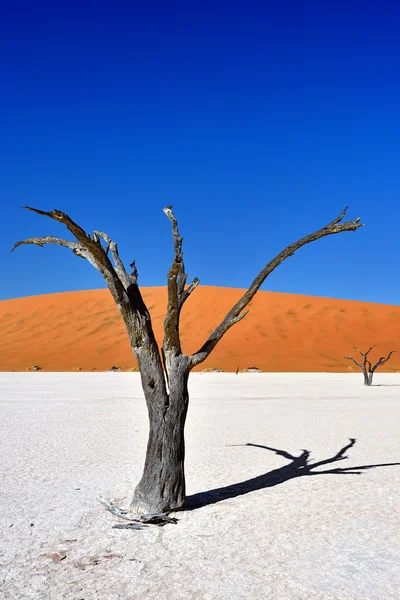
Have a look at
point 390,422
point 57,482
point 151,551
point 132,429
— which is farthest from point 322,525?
point 390,422

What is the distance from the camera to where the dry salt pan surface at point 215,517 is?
12.6ft

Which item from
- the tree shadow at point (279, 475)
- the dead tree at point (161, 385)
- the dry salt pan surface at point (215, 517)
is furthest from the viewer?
the tree shadow at point (279, 475)

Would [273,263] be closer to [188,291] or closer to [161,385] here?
[188,291]

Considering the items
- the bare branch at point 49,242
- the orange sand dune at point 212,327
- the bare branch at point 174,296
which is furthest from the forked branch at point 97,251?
the orange sand dune at point 212,327

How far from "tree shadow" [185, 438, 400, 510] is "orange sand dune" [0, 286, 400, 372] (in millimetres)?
30968

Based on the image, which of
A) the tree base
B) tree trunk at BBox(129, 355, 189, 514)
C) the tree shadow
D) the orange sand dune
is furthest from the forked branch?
the orange sand dune

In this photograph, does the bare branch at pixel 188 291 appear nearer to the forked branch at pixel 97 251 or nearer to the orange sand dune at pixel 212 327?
the forked branch at pixel 97 251

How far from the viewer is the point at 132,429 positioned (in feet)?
37.2

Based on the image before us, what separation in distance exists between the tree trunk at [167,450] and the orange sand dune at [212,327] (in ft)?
112

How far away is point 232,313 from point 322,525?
2111 mm

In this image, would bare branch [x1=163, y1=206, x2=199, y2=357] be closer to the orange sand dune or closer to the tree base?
the tree base

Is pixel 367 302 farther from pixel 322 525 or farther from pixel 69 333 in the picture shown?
pixel 322 525

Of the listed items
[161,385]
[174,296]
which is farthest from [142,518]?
[174,296]

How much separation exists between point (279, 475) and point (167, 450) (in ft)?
7.61
